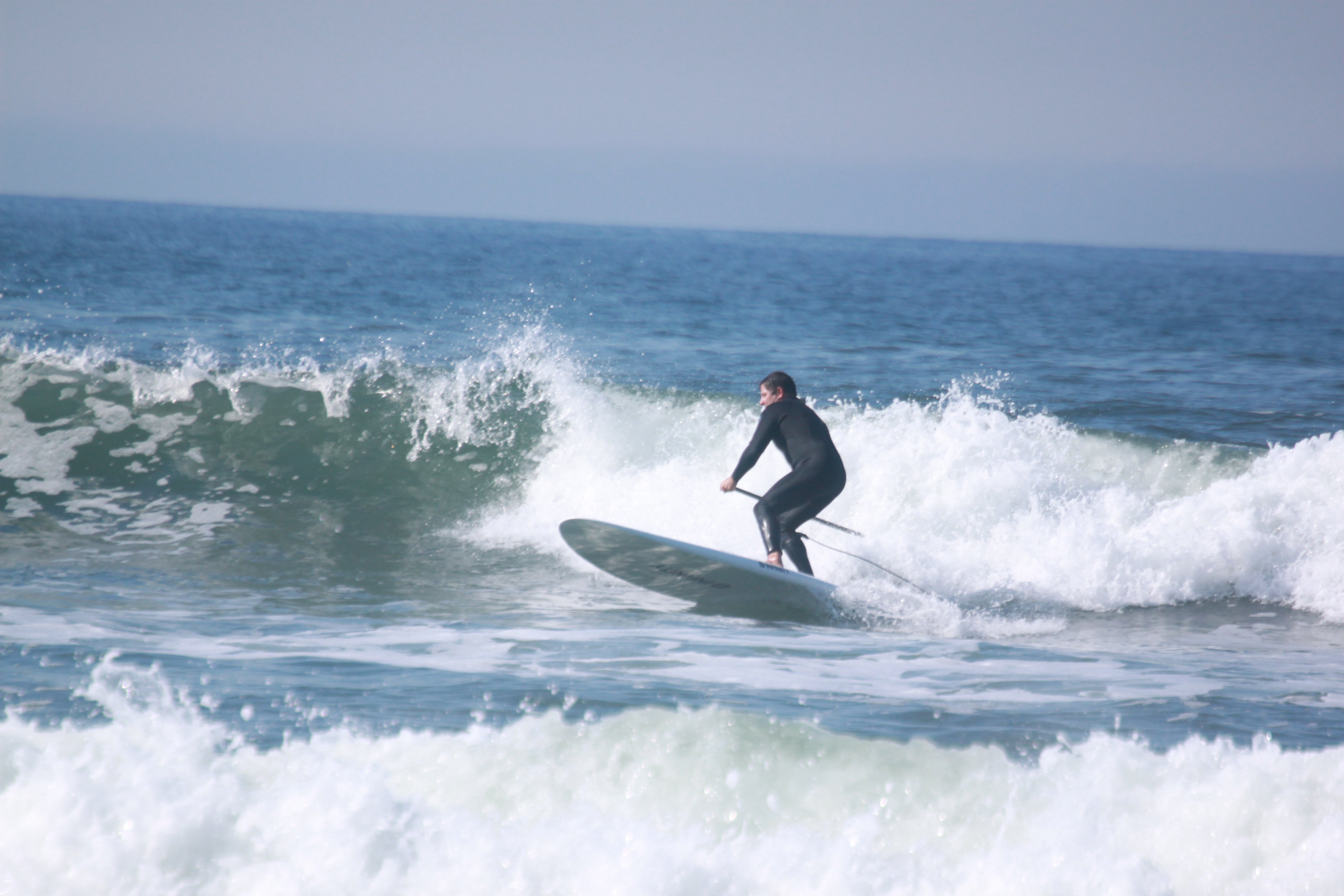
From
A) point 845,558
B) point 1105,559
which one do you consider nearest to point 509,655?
point 845,558

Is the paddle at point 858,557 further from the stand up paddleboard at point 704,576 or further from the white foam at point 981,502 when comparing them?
the stand up paddleboard at point 704,576

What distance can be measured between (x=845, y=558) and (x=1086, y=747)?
14.0 feet

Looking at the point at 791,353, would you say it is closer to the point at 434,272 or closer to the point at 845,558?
the point at 845,558

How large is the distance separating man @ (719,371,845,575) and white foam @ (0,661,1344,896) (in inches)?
113

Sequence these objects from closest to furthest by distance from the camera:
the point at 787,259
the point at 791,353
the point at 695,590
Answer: the point at 695,590 → the point at 791,353 → the point at 787,259

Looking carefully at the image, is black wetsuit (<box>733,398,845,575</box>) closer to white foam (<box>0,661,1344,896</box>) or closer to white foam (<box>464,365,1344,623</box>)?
white foam (<box>464,365,1344,623</box>)

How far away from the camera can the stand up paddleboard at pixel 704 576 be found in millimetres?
6750

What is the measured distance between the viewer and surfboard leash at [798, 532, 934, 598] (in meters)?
7.20

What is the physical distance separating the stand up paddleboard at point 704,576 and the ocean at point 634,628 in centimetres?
15

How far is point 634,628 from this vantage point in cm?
640

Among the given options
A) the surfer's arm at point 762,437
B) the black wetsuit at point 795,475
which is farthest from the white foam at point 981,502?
the surfer's arm at point 762,437

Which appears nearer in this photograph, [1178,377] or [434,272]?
[1178,377]

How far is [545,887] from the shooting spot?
3568 millimetres

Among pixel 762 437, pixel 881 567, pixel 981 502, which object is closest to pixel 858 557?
pixel 881 567
